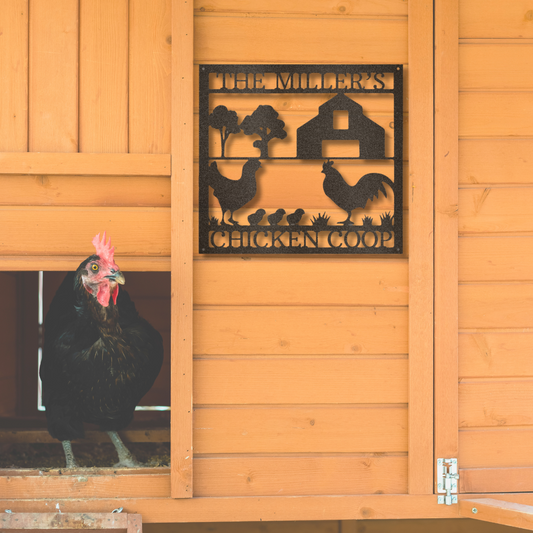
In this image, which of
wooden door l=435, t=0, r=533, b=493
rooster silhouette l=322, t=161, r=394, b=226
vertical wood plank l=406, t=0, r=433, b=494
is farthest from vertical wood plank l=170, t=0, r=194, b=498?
wooden door l=435, t=0, r=533, b=493

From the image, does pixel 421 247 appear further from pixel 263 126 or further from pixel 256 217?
pixel 263 126

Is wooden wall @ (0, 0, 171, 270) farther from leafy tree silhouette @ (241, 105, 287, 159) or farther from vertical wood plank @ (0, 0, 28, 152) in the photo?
leafy tree silhouette @ (241, 105, 287, 159)

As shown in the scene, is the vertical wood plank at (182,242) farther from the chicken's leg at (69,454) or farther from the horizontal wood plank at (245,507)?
the chicken's leg at (69,454)

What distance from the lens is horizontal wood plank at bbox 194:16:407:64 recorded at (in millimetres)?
1440

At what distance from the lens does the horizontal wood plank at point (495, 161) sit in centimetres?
146

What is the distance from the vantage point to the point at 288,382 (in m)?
1.43

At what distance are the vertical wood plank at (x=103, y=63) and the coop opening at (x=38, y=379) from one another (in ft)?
2.14

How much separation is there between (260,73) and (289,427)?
3.94ft

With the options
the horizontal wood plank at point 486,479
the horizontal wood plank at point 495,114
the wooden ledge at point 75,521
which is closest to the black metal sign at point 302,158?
the horizontal wood plank at point 495,114

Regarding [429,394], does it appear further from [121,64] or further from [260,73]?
[121,64]

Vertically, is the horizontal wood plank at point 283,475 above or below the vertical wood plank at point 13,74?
below

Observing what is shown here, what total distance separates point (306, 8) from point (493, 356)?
4.44ft

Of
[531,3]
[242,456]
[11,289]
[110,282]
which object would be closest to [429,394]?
[242,456]

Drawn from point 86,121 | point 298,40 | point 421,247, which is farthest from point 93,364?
point 298,40
